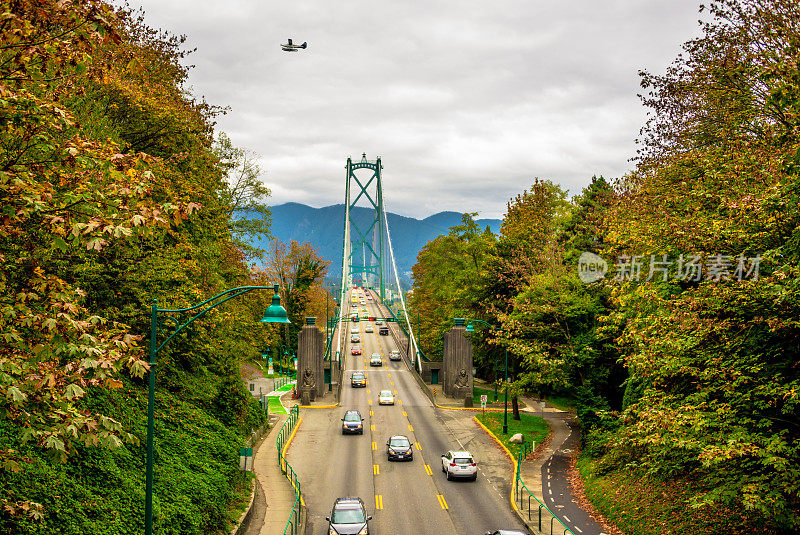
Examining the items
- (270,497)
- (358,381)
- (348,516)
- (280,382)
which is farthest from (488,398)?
(348,516)

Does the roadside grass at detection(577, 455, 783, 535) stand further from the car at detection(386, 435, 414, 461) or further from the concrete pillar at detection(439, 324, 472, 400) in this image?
the concrete pillar at detection(439, 324, 472, 400)

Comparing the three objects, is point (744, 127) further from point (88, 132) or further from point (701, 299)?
point (88, 132)

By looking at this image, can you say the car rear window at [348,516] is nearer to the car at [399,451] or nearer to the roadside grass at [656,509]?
the roadside grass at [656,509]

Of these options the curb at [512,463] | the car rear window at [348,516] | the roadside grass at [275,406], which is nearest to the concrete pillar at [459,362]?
the curb at [512,463]

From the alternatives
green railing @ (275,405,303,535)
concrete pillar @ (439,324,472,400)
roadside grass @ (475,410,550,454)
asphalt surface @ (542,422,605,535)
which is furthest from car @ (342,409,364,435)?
concrete pillar @ (439,324,472,400)

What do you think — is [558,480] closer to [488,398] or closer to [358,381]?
[488,398]

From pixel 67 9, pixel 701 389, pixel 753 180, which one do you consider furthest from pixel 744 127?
pixel 67 9
